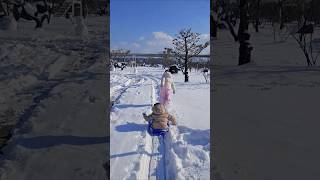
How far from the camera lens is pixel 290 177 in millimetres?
2723

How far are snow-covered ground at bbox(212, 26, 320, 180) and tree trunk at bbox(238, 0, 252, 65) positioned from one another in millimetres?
48

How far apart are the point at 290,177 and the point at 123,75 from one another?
172 centimetres

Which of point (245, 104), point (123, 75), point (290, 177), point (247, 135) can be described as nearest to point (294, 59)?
point (245, 104)

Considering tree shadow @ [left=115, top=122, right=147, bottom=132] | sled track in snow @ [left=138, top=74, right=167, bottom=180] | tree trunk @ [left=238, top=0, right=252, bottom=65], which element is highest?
tree trunk @ [left=238, top=0, right=252, bottom=65]

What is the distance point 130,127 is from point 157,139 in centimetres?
28

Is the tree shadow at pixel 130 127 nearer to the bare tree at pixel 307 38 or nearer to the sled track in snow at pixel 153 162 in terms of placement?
the sled track in snow at pixel 153 162

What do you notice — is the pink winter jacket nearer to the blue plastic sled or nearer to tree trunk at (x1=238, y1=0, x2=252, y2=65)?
the blue plastic sled

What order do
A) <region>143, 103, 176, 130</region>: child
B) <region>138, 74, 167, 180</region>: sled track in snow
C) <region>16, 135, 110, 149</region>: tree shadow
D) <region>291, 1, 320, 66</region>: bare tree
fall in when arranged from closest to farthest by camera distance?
<region>138, 74, 167, 180</region>: sled track in snow → <region>16, 135, 110, 149</region>: tree shadow → <region>291, 1, 320, 66</region>: bare tree → <region>143, 103, 176, 130</region>: child

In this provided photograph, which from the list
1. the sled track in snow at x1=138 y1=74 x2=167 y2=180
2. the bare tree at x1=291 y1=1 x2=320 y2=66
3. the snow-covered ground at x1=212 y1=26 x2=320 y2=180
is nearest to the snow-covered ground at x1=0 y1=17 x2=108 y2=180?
the sled track in snow at x1=138 y1=74 x2=167 y2=180

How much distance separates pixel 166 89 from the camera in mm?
3818

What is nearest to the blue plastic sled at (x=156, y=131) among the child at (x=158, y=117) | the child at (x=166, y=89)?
the child at (x=158, y=117)

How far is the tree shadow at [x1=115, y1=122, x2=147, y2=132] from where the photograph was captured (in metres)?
3.22

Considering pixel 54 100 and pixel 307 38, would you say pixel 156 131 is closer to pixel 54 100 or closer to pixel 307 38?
pixel 54 100

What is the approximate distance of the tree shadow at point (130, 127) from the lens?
3220 millimetres
